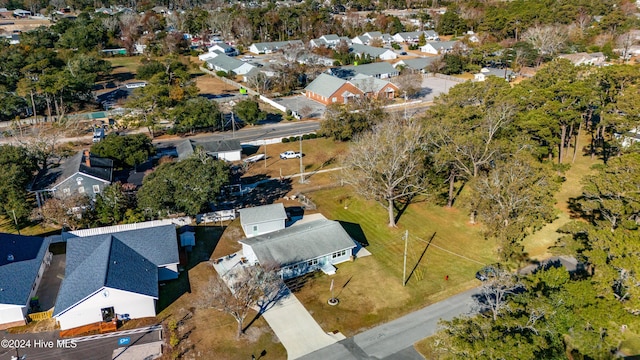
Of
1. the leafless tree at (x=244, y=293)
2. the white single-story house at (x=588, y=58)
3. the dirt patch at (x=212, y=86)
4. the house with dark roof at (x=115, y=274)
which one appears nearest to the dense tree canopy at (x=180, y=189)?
the house with dark roof at (x=115, y=274)

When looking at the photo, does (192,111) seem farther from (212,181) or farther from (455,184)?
(455,184)

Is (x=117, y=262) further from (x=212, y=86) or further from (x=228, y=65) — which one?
(x=228, y=65)

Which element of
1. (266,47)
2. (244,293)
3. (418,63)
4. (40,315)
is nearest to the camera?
(244,293)

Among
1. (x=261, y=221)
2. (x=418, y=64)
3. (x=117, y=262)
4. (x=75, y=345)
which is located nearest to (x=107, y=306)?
(x=75, y=345)

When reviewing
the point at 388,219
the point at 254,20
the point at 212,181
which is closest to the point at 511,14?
the point at 254,20

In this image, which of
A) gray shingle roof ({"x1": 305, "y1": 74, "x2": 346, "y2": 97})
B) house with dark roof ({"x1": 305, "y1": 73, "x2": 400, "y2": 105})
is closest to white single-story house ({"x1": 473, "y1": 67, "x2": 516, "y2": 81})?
house with dark roof ({"x1": 305, "y1": 73, "x2": 400, "y2": 105})
